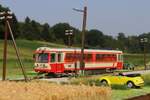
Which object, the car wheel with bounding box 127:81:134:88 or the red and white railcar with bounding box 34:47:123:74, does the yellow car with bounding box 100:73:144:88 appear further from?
the red and white railcar with bounding box 34:47:123:74

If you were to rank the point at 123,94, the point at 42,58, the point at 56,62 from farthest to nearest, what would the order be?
the point at 42,58 → the point at 56,62 → the point at 123,94

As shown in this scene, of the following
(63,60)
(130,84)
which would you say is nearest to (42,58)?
(63,60)

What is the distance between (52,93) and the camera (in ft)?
42.4

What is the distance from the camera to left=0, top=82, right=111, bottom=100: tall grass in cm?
1194

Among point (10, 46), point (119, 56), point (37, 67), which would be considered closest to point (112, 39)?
point (10, 46)

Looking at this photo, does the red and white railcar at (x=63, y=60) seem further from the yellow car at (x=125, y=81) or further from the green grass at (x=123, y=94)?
the green grass at (x=123, y=94)

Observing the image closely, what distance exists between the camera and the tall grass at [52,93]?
1194 cm

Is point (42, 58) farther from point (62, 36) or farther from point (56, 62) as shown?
point (62, 36)

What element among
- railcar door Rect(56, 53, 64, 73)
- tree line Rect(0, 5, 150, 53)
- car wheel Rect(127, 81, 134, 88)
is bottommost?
car wheel Rect(127, 81, 134, 88)

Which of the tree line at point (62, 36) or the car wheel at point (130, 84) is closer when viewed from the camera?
the car wheel at point (130, 84)

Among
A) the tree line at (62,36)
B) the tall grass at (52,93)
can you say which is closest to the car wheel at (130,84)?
the tall grass at (52,93)

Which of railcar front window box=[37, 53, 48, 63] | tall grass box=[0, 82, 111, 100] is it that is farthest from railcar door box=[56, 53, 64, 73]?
tall grass box=[0, 82, 111, 100]

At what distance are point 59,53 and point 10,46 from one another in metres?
70.5

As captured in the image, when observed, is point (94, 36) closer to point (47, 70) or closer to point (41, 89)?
point (47, 70)
